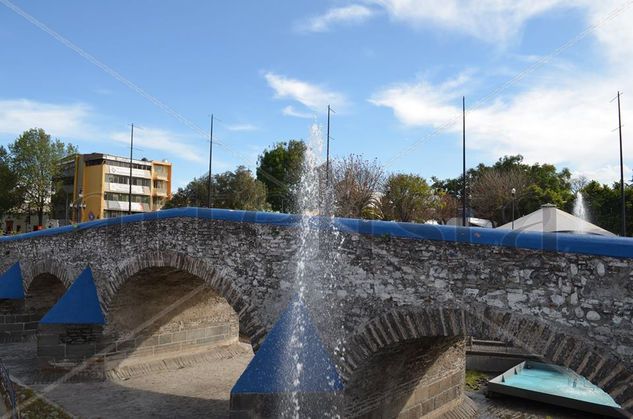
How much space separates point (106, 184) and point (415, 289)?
46.1 m

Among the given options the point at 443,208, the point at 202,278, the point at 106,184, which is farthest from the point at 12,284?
the point at 106,184

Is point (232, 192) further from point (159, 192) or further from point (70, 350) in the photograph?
point (70, 350)

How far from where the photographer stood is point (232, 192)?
38.0m

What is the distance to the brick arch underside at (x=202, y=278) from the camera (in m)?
9.99

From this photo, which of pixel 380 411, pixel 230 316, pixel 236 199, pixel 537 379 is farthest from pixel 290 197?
pixel 380 411

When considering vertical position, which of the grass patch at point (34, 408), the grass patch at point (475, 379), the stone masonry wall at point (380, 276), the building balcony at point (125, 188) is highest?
the building balcony at point (125, 188)

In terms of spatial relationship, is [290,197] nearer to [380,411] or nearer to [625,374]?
[380,411]

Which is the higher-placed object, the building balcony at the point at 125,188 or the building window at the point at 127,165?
A: the building window at the point at 127,165

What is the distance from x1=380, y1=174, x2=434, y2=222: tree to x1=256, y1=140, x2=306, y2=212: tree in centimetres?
1268

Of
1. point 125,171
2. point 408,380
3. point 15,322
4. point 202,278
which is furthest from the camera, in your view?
point 125,171

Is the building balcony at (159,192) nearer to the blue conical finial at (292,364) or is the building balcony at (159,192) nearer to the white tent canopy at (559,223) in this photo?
the white tent canopy at (559,223)

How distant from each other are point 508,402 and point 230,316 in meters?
9.41

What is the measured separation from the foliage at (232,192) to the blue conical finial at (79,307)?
876 inches

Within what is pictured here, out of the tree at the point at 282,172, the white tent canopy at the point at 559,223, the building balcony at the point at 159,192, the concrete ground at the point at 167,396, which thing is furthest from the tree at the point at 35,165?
the white tent canopy at the point at 559,223
